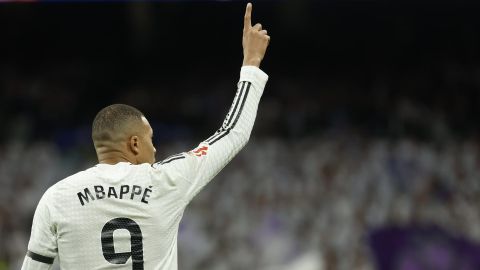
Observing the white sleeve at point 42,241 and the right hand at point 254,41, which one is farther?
the right hand at point 254,41

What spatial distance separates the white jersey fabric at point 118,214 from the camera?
2.65 m

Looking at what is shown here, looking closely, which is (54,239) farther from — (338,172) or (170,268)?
(338,172)

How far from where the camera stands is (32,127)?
10.3m

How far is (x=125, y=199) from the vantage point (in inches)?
105

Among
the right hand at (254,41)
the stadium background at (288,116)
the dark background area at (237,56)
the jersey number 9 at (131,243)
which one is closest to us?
the jersey number 9 at (131,243)

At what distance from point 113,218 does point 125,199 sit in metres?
0.07

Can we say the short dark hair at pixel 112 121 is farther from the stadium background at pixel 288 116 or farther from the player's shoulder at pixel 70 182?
the stadium background at pixel 288 116

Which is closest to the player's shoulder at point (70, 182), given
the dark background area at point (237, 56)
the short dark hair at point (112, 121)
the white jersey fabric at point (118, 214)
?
the white jersey fabric at point (118, 214)

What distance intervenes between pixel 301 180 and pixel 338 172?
0.42 metres

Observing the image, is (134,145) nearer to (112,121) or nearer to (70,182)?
(112,121)

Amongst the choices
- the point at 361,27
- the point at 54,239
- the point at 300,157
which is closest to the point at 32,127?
the point at 300,157

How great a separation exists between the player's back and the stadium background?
21.5 ft

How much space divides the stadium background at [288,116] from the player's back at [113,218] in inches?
258

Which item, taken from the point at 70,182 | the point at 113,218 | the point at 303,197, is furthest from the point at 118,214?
the point at 303,197
